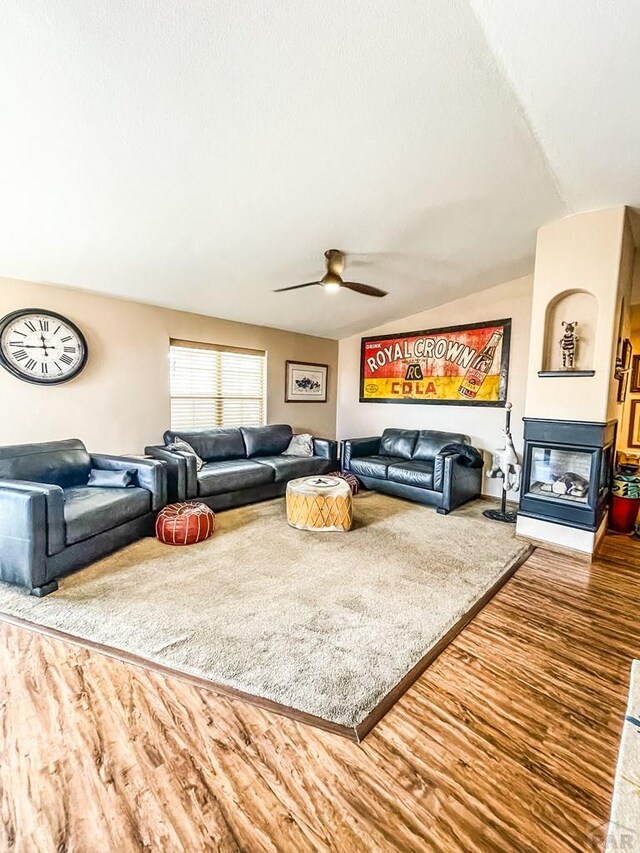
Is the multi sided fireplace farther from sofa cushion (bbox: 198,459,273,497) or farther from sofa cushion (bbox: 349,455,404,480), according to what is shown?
sofa cushion (bbox: 198,459,273,497)

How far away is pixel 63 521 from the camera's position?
260cm

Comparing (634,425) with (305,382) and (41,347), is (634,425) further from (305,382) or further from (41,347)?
(41,347)

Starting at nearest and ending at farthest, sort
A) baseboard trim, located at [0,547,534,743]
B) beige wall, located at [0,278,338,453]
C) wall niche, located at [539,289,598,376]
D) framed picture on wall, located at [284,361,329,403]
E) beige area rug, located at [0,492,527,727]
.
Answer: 1. baseboard trim, located at [0,547,534,743]
2. beige area rug, located at [0,492,527,727]
3. wall niche, located at [539,289,598,376]
4. beige wall, located at [0,278,338,453]
5. framed picture on wall, located at [284,361,329,403]

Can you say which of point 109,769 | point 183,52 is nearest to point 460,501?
point 109,769

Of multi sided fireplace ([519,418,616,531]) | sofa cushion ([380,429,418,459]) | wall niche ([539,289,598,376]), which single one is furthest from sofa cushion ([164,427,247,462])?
wall niche ([539,289,598,376])

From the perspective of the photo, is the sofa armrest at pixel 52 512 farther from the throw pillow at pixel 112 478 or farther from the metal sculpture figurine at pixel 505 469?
the metal sculpture figurine at pixel 505 469

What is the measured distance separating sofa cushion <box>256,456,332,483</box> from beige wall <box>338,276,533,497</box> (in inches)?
55.9

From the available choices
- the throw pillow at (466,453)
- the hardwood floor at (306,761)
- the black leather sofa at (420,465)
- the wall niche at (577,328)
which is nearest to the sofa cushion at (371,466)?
the black leather sofa at (420,465)

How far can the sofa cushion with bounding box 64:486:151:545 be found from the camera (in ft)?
8.87

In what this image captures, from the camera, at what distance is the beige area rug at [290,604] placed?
1856 mm

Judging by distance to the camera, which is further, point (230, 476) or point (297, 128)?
point (230, 476)

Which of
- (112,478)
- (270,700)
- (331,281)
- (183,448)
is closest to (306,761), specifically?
(270,700)

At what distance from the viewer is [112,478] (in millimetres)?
3441

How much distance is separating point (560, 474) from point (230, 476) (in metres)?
3.29
